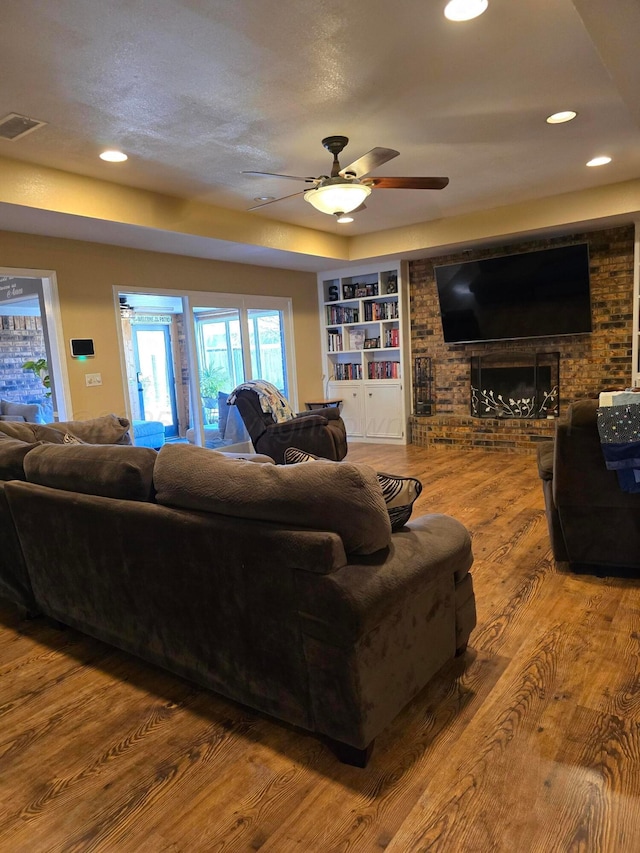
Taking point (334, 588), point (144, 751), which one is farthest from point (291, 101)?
point (144, 751)

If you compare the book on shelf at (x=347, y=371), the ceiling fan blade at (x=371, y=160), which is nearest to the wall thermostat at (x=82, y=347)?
the ceiling fan blade at (x=371, y=160)

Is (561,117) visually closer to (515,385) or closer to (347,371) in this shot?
(515,385)

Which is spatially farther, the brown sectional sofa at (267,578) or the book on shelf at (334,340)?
the book on shelf at (334,340)

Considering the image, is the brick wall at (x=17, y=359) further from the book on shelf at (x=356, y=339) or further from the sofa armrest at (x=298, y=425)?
the book on shelf at (x=356, y=339)

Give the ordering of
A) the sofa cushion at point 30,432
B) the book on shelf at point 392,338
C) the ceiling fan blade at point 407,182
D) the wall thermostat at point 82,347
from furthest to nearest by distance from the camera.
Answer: the book on shelf at point 392,338, the wall thermostat at point 82,347, the ceiling fan blade at point 407,182, the sofa cushion at point 30,432

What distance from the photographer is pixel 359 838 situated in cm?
139

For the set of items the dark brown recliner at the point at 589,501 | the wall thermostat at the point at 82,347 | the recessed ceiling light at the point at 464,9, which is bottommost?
the dark brown recliner at the point at 589,501

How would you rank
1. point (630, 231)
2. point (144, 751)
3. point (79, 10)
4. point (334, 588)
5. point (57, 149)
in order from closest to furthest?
1. point (334, 588)
2. point (144, 751)
3. point (79, 10)
4. point (57, 149)
5. point (630, 231)

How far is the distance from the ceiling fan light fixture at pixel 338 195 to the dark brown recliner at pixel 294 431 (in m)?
2.24

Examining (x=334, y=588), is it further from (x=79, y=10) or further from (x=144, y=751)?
(x=79, y=10)

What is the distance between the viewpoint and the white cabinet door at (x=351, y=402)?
7.59 m

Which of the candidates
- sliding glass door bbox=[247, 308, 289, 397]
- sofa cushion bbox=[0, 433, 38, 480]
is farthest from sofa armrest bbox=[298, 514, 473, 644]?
sliding glass door bbox=[247, 308, 289, 397]

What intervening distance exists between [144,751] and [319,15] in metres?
2.92

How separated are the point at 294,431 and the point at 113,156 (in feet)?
9.26
